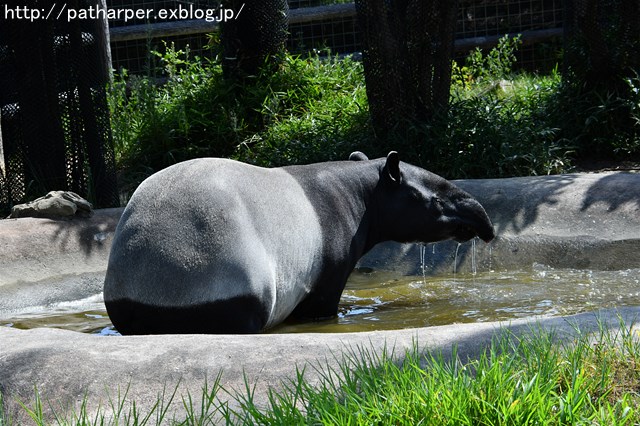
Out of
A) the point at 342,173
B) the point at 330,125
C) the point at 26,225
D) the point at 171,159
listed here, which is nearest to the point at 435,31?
the point at 330,125

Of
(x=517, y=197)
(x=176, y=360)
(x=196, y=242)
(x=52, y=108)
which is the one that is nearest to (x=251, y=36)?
(x=52, y=108)

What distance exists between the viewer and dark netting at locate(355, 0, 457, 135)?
32.0 feet

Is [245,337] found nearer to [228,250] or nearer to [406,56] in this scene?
[228,250]

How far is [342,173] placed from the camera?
612 cm

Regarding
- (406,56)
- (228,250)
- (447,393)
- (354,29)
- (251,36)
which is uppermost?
→ (354,29)

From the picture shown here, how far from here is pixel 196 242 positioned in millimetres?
4625

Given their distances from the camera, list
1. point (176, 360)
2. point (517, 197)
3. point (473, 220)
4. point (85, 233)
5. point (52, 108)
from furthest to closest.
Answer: point (52, 108) < point (517, 197) < point (85, 233) < point (473, 220) < point (176, 360)

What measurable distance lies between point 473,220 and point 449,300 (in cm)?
59

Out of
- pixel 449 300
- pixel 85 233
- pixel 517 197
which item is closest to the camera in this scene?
pixel 449 300

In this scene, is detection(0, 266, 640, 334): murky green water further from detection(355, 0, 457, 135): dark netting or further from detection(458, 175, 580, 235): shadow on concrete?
detection(355, 0, 457, 135): dark netting

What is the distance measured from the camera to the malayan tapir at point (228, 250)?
461cm

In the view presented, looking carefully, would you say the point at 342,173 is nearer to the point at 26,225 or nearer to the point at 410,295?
the point at 410,295

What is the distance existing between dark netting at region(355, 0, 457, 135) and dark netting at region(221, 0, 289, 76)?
204cm

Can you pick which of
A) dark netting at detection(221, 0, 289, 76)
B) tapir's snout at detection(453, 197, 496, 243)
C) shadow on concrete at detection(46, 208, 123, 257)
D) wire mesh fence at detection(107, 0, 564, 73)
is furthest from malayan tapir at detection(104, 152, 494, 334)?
wire mesh fence at detection(107, 0, 564, 73)
